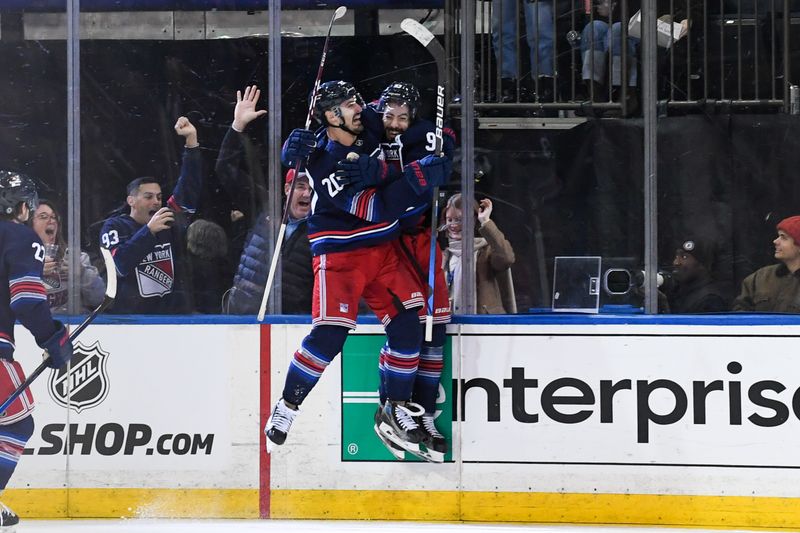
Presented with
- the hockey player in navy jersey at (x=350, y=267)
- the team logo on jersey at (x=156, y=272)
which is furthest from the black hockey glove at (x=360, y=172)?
the team logo on jersey at (x=156, y=272)

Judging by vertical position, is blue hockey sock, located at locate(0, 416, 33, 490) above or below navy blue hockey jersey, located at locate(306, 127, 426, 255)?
below

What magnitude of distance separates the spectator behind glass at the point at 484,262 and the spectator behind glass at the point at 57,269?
1.37 meters

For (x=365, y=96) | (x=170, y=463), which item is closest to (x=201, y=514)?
(x=170, y=463)

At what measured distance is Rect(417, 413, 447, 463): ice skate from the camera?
13.6 feet

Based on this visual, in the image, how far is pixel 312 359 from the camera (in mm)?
4145

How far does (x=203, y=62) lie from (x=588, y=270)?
168 cm

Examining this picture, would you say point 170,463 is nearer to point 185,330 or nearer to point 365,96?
point 185,330

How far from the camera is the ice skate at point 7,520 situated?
4117mm

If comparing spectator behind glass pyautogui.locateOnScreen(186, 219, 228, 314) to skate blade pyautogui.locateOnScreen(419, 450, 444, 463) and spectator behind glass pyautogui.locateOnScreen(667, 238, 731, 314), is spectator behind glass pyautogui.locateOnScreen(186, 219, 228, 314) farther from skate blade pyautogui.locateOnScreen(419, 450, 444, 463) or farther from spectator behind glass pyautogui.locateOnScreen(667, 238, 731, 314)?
spectator behind glass pyautogui.locateOnScreen(667, 238, 731, 314)


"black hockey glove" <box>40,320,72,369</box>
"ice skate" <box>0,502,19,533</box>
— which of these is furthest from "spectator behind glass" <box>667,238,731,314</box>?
"ice skate" <box>0,502,19,533</box>

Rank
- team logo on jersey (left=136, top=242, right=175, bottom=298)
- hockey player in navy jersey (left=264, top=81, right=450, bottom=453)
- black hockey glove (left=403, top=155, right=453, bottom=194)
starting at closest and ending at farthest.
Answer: black hockey glove (left=403, top=155, right=453, bottom=194) → hockey player in navy jersey (left=264, top=81, right=450, bottom=453) → team logo on jersey (left=136, top=242, right=175, bottom=298)

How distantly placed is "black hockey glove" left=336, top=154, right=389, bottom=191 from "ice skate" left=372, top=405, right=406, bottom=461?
0.85 metres

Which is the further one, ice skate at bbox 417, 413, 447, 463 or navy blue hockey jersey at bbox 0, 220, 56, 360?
navy blue hockey jersey at bbox 0, 220, 56, 360

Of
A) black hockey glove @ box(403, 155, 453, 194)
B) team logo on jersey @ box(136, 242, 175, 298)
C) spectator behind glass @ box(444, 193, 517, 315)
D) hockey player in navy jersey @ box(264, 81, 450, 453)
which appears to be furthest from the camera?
team logo on jersey @ box(136, 242, 175, 298)
